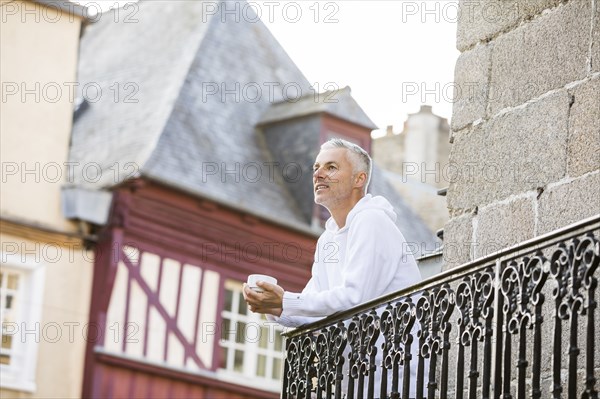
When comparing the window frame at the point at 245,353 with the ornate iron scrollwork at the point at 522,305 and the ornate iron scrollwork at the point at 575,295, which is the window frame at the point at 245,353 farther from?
the ornate iron scrollwork at the point at 575,295

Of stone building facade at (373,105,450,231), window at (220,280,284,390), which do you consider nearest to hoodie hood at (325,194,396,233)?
window at (220,280,284,390)

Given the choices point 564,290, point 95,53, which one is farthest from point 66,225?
point 564,290

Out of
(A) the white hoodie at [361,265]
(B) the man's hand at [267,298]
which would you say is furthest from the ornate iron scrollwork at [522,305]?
(B) the man's hand at [267,298]

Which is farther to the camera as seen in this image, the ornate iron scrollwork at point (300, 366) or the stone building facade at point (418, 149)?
the stone building facade at point (418, 149)

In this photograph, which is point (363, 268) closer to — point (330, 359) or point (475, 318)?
point (330, 359)

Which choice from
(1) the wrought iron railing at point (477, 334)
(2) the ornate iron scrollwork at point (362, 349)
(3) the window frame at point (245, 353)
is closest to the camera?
(1) the wrought iron railing at point (477, 334)

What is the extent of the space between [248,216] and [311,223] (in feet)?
3.89

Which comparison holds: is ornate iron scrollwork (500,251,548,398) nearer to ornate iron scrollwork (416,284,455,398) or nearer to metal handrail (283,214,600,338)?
metal handrail (283,214,600,338)

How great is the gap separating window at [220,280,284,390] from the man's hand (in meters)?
14.3

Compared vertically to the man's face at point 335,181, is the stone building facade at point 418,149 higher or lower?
higher

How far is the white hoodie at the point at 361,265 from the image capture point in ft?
22.9

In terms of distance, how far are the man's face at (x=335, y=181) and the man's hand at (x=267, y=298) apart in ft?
1.72

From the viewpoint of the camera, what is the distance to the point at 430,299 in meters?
6.53

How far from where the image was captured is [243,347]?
2184 cm
